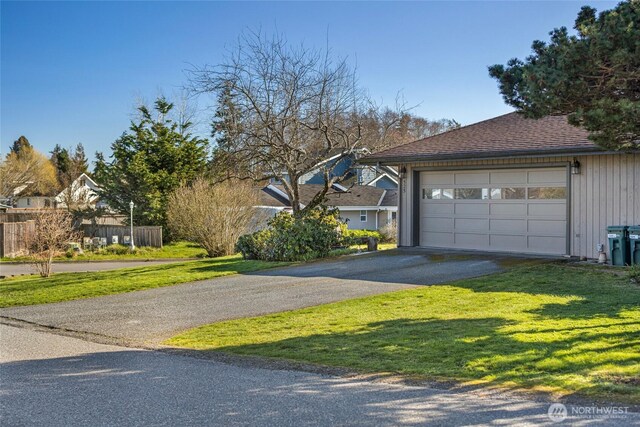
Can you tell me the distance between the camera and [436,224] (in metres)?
18.6

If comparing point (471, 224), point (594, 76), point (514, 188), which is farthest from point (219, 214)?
point (594, 76)

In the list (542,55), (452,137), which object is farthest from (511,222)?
(542,55)

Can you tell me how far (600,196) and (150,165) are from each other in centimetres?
2630

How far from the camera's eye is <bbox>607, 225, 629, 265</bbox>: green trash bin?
13805mm

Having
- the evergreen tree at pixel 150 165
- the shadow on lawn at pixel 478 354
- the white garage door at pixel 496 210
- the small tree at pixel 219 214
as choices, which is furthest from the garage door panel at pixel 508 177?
the evergreen tree at pixel 150 165

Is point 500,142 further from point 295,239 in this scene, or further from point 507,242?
point 295,239

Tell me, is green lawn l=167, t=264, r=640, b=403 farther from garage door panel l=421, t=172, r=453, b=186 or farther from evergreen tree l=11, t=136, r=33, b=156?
evergreen tree l=11, t=136, r=33, b=156

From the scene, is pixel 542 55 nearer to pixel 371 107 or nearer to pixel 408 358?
pixel 408 358

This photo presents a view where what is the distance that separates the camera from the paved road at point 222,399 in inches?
191

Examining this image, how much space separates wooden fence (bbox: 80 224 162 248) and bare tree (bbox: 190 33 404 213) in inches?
538

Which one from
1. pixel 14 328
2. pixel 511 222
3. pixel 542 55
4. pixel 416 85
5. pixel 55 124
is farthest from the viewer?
pixel 416 85

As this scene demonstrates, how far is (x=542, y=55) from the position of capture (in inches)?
282

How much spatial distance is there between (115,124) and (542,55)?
34.8 meters

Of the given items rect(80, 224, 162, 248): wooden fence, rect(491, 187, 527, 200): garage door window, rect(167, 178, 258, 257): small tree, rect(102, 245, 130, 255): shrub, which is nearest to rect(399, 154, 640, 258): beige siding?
rect(491, 187, 527, 200): garage door window
